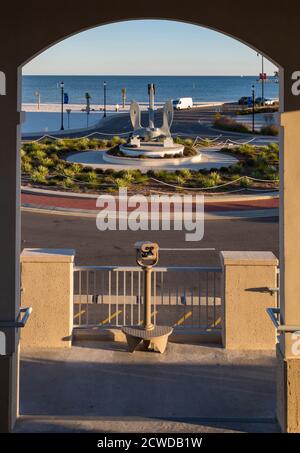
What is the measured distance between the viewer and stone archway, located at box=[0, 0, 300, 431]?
5875 millimetres

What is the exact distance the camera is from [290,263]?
5.95m

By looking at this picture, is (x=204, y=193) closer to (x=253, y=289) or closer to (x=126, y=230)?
(x=126, y=230)

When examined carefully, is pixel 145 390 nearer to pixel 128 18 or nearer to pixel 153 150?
pixel 128 18

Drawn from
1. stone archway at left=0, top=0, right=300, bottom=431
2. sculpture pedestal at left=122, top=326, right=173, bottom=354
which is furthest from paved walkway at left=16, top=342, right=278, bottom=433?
stone archway at left=0, top=0, right=300, bottom=431

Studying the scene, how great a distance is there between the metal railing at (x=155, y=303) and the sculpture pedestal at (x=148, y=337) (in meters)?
0.49

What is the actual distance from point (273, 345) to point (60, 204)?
15.4 metres

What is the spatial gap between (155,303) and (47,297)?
1527mm

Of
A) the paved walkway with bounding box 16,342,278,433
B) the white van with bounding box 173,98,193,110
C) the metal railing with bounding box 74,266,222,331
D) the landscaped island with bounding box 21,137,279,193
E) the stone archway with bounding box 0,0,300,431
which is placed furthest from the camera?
the white van with bounding box 173,98,193,110

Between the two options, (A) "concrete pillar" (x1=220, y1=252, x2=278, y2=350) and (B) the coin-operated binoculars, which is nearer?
(B) the coin-operated binoculars

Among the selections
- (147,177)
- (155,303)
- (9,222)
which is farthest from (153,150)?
(9,222)

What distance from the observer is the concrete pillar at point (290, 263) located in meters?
5.90

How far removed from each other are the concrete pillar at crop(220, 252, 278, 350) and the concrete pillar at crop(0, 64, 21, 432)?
3.17 meters

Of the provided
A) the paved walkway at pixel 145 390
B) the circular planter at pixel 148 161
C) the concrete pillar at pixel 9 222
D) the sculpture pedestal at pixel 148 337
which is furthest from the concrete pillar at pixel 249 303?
the circular planter at pixel 148 161

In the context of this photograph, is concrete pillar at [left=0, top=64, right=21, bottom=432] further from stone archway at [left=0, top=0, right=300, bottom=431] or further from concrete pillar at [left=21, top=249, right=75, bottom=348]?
concrete pillar at [left=21, top=249, right=75, bottom=348]
